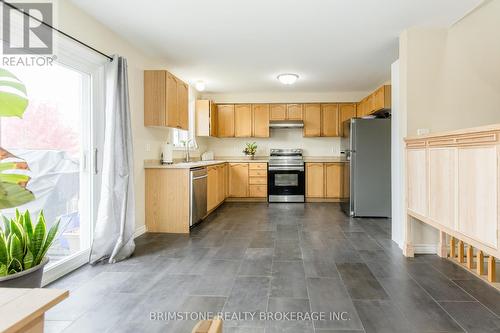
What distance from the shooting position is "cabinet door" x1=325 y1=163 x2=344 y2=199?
240 inches

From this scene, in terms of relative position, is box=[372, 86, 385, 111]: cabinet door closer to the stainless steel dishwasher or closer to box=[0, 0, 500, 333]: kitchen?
box=[0, 0, 500, 333]: kitchen

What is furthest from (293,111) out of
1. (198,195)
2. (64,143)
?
(64,143)

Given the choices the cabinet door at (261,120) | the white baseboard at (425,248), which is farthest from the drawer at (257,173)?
the white baseboard at (425,248)

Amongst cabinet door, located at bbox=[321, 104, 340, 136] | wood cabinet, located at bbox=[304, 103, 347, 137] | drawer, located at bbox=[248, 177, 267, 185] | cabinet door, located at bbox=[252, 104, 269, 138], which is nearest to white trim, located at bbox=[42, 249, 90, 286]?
drawer, located at bbox=[248, 177, 267, 185]

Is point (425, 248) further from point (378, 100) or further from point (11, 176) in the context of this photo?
point (11, 176)

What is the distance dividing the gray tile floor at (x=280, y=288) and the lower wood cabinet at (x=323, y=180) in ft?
8.74

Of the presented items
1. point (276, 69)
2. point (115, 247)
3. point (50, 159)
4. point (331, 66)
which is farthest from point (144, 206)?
point (331, 66)

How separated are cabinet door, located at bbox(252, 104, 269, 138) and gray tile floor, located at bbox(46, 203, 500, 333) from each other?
341 cm

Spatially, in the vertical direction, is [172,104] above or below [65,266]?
above

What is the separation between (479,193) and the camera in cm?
182

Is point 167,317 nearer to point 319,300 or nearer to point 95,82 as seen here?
point 319,300

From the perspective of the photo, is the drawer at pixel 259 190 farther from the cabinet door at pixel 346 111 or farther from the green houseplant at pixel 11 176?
the green houseplant at pixel 11 176

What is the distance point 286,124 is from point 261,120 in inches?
23.0

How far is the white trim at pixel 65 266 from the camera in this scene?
2.25 meters
